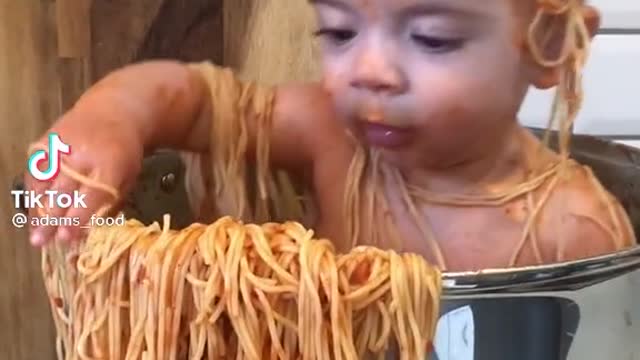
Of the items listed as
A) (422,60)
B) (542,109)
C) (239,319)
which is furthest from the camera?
(542,109)

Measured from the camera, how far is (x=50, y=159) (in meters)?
0.64

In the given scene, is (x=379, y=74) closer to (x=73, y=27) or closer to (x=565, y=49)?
(x=565, y=49)

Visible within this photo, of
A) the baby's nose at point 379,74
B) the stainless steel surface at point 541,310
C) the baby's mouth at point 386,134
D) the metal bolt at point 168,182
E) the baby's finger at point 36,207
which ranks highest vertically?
the baby's nose at point 379,74

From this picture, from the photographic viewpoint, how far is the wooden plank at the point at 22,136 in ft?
2.98

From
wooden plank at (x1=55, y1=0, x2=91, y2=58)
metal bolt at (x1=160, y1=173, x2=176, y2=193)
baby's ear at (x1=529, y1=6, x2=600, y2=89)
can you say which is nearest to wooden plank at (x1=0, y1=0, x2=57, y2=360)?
wooden plank at (x1=55, y1=0, x2=91, y2=58)

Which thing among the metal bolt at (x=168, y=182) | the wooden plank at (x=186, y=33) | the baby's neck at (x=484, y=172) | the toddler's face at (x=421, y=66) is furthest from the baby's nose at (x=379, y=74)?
the wooden plank at (x=186, y=33)

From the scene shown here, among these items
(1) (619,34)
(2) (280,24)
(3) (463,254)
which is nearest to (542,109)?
(1) (619,34)

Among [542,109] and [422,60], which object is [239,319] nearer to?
[422,60]

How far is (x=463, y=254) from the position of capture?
0.74 metres

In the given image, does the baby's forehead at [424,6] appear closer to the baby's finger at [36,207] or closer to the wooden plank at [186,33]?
the baby's finger at [36,207]

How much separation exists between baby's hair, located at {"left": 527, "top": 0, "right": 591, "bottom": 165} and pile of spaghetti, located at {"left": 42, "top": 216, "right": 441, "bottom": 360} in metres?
0.20

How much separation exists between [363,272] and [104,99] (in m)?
0.22

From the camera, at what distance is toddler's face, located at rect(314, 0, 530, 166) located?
66 centimetres

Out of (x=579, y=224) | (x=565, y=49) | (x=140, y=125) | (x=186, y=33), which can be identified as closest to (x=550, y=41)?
(x=565, y=49)
